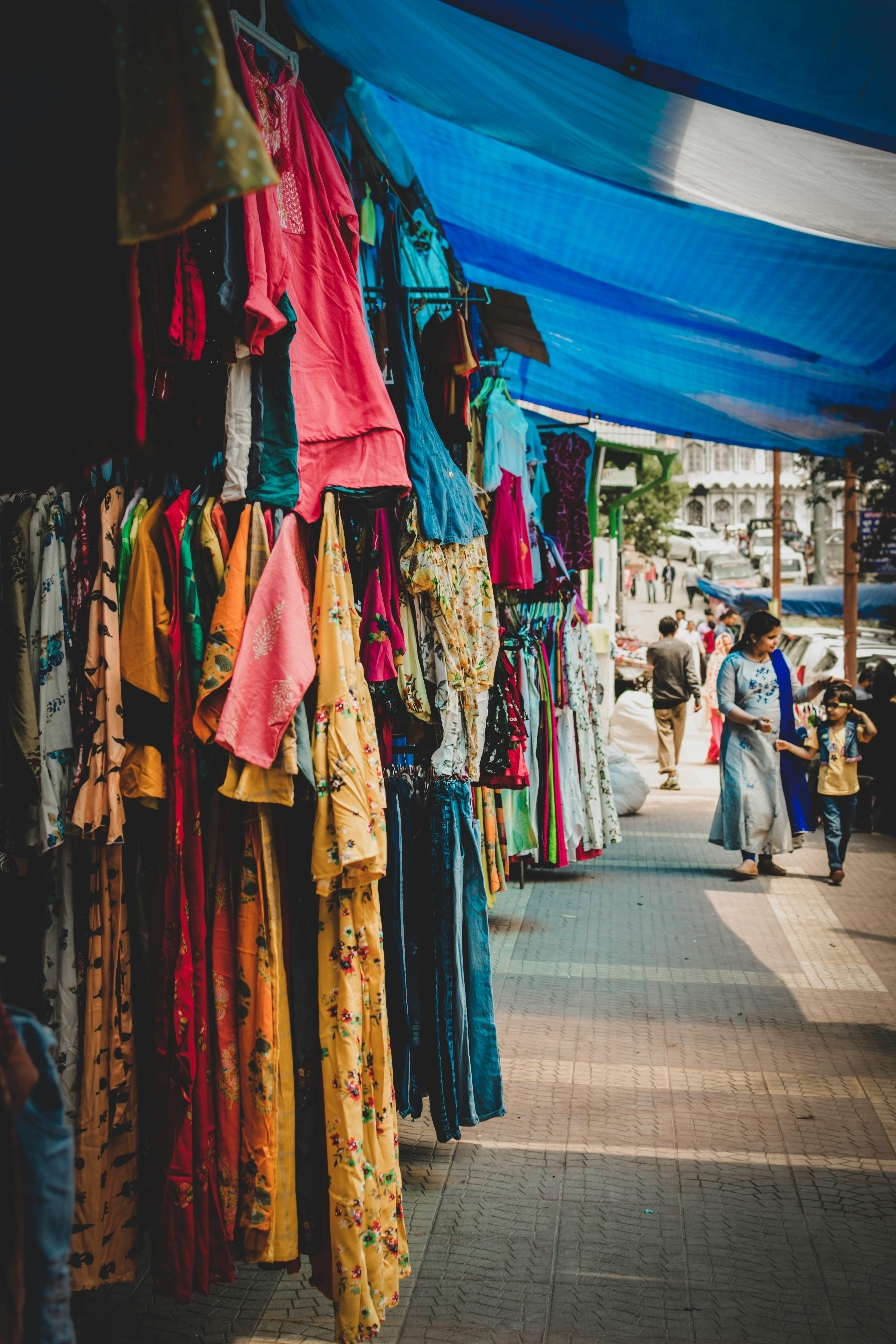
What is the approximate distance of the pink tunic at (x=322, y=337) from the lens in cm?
265

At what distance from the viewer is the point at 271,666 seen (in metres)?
2.44

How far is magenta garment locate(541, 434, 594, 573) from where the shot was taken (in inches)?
286

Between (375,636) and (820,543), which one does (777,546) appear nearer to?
(375,636)

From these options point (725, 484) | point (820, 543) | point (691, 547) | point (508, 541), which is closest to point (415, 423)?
point (508, 541)

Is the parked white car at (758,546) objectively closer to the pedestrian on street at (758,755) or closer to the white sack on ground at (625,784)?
the white sack on ground at (625,784)

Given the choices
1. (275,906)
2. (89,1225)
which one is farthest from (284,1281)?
(275,906)

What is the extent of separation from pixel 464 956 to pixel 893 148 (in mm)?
2716

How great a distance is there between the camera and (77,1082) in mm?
2447

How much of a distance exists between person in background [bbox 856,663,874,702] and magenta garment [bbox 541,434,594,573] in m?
3.85

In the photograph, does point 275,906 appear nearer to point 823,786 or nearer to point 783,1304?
point 783,1304

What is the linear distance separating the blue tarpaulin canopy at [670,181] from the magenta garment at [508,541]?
109 centimetres

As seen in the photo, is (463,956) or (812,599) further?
(812,599)

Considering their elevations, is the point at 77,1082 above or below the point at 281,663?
below

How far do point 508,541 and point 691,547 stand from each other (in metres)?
44.7
